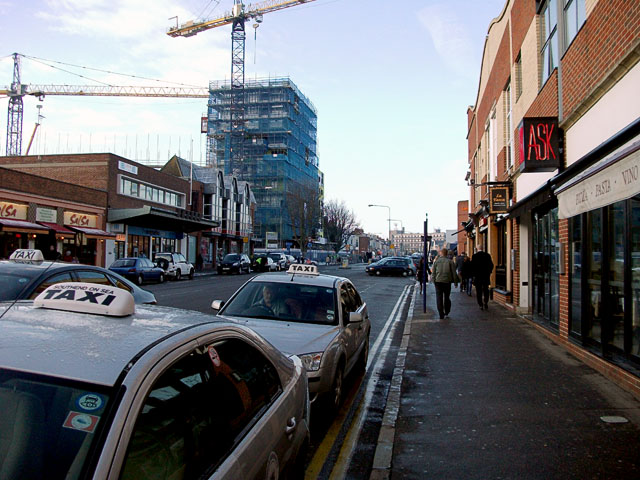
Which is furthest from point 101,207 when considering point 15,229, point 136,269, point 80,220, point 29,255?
point 29,255

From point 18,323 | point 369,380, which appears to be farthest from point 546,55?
point 18,323

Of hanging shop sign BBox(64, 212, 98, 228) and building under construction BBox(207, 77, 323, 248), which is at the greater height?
building under construction BBox(207, 77, 323, 248)

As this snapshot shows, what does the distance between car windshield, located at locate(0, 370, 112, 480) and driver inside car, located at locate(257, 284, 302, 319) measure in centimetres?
458

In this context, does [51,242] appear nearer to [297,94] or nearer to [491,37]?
[491,37]

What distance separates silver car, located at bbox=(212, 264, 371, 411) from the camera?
5.13m

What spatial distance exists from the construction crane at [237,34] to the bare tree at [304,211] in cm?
1525

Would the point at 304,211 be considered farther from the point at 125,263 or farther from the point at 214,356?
the point at 214,356

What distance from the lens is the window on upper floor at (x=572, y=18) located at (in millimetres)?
8141

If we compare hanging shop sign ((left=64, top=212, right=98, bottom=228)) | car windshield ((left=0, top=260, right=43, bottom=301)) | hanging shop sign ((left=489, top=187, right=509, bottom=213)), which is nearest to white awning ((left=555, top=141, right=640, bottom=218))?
car windshield ((left=0, top=260, right=43, bottom=301))

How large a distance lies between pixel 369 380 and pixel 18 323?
5.80 m

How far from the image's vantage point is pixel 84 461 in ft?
5.23

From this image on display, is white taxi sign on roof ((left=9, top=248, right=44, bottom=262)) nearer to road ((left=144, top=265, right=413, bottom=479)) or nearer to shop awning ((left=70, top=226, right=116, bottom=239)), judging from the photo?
road ((left=144, top=265, right=413, bottom=479))

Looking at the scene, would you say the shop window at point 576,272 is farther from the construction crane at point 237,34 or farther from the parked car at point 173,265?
the construction crane at point 237,34

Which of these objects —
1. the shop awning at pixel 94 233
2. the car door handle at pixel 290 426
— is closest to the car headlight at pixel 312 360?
the car door handle at pixel 290 426
